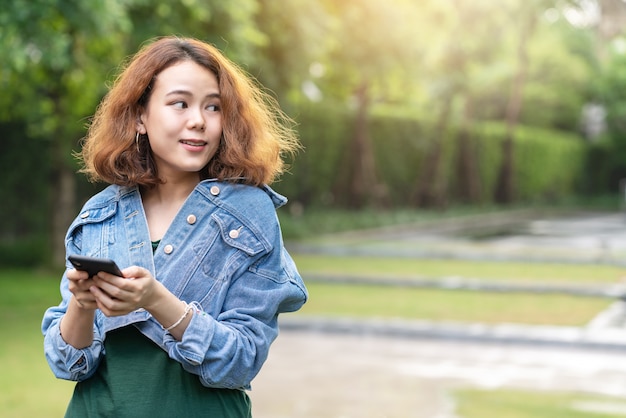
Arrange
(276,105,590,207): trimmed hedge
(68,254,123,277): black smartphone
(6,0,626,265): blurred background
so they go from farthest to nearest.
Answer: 1. (276,105,590,207): trimmed hedge
2. (6,0,626,265): blurred background
3. (68,254,123,277): black smartphone

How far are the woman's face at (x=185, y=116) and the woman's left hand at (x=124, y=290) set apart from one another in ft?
1.27

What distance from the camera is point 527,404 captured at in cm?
777

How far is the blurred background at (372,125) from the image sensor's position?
1335 centimetres

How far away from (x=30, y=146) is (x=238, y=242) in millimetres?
16584

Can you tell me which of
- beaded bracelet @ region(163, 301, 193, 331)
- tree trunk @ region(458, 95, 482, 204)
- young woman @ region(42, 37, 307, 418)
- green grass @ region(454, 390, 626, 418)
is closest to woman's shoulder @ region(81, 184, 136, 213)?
young woman @ region(42, 37, 307, 418)

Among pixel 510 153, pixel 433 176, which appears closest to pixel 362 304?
pixel 433 176

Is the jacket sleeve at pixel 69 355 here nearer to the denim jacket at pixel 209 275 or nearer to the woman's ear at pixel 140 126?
the denim jacket at pixel 209 275

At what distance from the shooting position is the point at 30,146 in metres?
18.0

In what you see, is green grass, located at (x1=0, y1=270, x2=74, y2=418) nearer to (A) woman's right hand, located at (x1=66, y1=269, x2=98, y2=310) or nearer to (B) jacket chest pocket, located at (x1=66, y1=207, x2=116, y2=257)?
(B) jacket chest pocket, located at (x1=66, y1=207, x2=116, y2=257)

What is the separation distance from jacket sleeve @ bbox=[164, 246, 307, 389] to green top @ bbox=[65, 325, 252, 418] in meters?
0.05

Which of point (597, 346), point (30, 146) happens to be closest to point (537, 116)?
point (30, 146)

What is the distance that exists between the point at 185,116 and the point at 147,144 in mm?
175

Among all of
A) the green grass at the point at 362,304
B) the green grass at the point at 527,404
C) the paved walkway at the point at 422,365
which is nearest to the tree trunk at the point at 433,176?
the green grass at the point at 362,304

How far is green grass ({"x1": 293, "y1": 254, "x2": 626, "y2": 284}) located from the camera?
1666 centimetres
